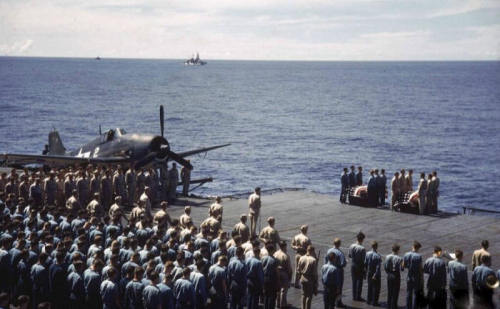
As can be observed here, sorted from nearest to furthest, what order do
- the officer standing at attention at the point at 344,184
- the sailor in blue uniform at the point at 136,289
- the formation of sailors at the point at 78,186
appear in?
the sailor in blue uniform at the point at 136,289, the formation of sailors at the point at 78,186, the officer standing at attention at the point at 344,184

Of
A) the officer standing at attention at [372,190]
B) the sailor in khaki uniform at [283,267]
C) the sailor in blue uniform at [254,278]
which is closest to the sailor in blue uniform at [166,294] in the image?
the sailor in blue uniform at [254,278]

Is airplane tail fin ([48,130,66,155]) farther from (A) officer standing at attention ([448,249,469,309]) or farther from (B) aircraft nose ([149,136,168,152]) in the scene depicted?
(A) officer standing at attention ([448,249,469,309])

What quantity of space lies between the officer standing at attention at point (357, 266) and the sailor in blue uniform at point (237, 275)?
11.0 feet

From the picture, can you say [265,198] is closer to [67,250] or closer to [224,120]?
[67,250]

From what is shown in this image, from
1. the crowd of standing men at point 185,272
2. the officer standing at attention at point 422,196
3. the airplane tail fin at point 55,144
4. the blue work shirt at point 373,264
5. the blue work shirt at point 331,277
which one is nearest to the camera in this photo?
the crowd of standing men at point 185,272

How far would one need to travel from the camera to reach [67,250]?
48.0ft

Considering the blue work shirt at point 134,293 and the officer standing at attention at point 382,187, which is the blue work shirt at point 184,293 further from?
the officer standing at attention at point 382,187

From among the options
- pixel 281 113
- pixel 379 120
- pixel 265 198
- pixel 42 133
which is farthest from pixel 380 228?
pixel 281 113

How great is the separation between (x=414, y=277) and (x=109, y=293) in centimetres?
734

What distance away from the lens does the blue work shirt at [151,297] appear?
39.2 ft

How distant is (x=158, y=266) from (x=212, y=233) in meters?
3.88

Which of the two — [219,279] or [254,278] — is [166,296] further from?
[254,278]

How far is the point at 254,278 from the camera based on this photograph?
14.0 metres

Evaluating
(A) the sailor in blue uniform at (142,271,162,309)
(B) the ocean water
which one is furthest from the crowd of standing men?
(B) the ocean water
